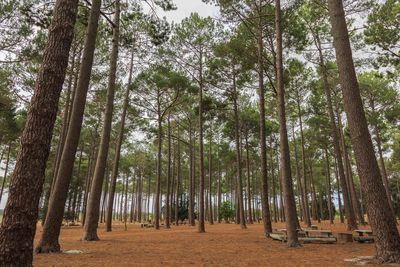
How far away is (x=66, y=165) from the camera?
25.0 feet

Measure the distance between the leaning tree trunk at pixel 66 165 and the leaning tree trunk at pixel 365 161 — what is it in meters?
6.12

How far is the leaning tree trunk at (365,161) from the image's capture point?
18.7 feet

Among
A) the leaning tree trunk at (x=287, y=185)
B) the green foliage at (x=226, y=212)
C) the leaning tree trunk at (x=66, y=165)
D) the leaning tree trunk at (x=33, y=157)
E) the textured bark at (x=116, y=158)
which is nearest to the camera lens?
the leaning tree trunk at (x=33, y=157)

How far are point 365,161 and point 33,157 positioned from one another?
5730 mm

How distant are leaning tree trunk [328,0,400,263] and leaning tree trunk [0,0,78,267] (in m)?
5.43

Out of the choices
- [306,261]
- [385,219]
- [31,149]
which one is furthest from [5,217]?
[385,219]

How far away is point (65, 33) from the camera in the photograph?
13.8 ft

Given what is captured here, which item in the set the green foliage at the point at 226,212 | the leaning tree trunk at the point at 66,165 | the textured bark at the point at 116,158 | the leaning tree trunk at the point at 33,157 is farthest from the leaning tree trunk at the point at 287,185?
the green foliage at the point at 226,212

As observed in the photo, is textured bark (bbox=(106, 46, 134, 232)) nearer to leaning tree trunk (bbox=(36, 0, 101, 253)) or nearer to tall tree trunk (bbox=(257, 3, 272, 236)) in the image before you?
tall tree trunk (bbox=(257, 3, 272, 236))

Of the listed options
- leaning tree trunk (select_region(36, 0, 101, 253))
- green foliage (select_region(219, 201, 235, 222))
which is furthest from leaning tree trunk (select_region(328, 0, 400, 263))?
green foliage (select_region(219, 201, 235, 222))

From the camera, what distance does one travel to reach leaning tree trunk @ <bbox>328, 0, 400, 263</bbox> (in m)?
5.70

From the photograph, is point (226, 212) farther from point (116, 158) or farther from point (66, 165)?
point (66, 165)

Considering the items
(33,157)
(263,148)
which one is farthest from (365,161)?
(263,148)

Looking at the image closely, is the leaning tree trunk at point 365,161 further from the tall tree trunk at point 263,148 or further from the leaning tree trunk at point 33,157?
the tall tree trunk at point 263,148
